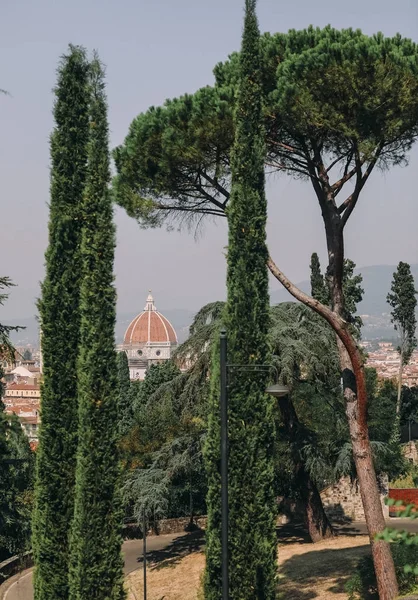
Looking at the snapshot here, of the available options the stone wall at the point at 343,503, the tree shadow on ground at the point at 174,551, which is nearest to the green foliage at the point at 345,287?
the stone wall at the point at 343,503

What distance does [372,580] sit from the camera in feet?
46.3

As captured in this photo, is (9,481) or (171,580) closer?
(9,481)

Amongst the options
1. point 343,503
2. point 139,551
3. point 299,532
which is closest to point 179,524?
point 139,551

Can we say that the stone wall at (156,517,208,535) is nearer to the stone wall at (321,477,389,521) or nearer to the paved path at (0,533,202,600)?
the paved path at (0,533,202,600)

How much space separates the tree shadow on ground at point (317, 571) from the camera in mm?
15211

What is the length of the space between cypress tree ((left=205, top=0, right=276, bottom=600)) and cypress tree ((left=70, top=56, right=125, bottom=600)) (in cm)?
147

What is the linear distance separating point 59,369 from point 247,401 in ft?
10.2

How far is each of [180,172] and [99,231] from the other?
3637 millimetres

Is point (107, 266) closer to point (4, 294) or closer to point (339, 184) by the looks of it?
point (4, 294)

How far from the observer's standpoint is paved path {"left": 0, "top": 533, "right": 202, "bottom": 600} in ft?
62.2

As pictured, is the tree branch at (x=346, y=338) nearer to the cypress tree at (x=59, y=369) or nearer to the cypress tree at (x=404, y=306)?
the cypress tree at (x=59, y=369)

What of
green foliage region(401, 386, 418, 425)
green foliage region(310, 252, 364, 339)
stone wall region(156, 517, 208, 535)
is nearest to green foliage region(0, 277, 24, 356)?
stone wall region(156, 517, 208, 535)

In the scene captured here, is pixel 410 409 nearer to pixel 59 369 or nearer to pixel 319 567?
pixel 319 567

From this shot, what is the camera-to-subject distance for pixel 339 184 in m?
14.8
